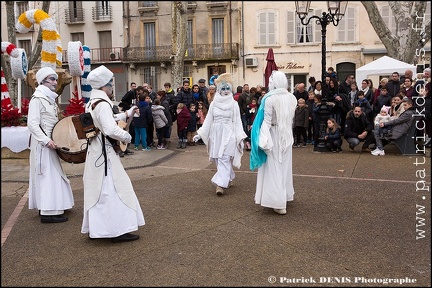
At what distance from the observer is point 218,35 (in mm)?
32812

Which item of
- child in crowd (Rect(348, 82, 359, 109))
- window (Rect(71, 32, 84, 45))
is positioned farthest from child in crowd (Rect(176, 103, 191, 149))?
window (Rect(71, 32, 84, 45))

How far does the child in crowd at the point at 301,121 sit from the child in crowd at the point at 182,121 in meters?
2.94

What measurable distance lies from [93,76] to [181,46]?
17.4 metres

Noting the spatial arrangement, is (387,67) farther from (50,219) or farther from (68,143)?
(50,219)

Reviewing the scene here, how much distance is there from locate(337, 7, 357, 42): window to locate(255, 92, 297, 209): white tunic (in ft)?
70.1

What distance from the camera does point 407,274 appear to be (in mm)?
3951

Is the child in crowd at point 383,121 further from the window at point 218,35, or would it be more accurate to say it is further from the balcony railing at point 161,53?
the window at point 218,35

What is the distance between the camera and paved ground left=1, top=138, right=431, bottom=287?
399cm

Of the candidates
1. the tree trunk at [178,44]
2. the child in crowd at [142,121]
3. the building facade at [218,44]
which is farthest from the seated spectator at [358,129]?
the building facade at [218,44]

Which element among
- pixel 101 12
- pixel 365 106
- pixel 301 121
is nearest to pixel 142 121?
pixel 301 121

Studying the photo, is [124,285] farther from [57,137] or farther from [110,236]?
[57,137]

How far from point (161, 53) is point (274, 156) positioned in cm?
2943

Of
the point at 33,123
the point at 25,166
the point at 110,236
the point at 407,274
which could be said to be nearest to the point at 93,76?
the point at 33,123

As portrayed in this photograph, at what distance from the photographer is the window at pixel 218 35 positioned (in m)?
32.5
